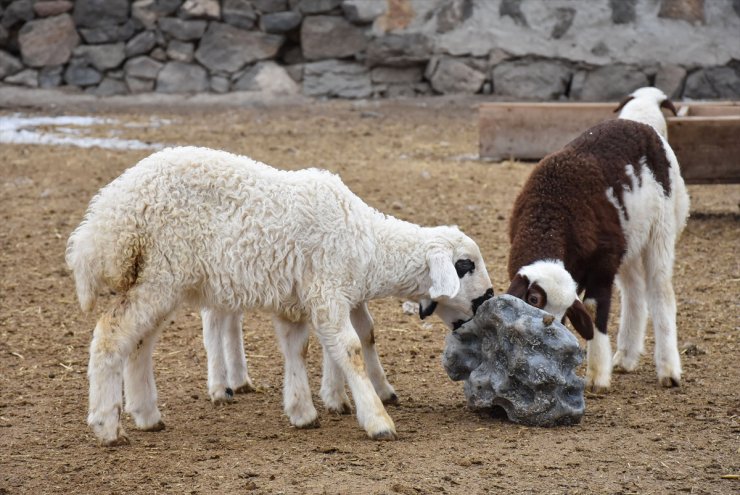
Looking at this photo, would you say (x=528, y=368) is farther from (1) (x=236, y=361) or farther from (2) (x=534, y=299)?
(1) (x=236, y=361)

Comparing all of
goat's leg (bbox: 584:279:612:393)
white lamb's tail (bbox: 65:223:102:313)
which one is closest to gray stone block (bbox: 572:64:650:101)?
goat's leg (bbox: 584:279:612:393)

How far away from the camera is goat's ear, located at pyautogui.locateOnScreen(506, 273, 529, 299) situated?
5203 millimetres

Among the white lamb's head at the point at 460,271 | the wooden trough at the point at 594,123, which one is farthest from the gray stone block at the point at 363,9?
the white lamb's head at the point at 460,271

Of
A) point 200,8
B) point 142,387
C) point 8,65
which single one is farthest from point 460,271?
point 8,65

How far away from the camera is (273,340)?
672 cm

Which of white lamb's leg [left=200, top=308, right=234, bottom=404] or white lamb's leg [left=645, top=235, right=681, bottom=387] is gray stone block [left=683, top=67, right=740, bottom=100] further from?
white lamb's leg [left=200, top=308, right=234, bottom=404]

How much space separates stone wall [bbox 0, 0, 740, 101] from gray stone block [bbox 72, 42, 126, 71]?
0.01m

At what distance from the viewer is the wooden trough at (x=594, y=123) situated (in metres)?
9.41

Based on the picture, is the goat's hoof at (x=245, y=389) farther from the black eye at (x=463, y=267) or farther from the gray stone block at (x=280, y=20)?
the gray stone block at (x=280, y=20)

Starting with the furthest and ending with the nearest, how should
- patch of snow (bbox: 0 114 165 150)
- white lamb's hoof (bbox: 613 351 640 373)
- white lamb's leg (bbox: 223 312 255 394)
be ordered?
patch of snow (bbox: 0 114 165 150) < white lamb's hoof (bbox: 613 351 640 373) < white lamb's leg (bbox: 223 312 255 394)

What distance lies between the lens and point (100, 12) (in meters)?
15.8

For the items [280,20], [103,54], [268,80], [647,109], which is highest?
[647,109]

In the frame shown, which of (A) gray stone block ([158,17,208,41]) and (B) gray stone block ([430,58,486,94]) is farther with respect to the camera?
(A) gray stone block ([158,17,208,41])

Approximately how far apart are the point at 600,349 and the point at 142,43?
38.7 feet
